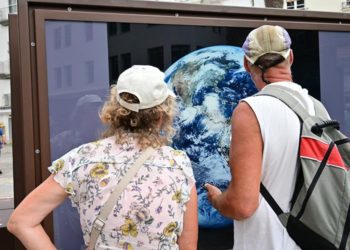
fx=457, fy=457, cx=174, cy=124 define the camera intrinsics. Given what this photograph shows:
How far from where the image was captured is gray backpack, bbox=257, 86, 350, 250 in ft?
5.78

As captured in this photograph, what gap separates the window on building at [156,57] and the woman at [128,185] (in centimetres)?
117

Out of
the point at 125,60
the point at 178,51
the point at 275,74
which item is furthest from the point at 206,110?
the point at 275,74

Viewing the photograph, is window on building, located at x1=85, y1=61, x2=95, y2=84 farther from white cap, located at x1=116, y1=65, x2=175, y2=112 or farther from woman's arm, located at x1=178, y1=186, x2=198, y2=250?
woman's arm, located at x1=178, y1=186, x2=198, y2=250

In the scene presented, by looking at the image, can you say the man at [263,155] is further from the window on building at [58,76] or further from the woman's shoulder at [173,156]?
the window on building at [58,76]

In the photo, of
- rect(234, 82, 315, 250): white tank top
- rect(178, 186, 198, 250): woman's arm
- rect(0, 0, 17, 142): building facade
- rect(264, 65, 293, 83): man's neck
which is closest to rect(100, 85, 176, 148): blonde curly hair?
rect(178, 186, 198, 250): woman's arm

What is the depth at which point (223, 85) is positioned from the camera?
10.3 feet

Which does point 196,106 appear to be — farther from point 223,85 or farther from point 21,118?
point 21,118

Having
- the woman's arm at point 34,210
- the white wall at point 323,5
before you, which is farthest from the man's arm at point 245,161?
the white wall at point 323,5

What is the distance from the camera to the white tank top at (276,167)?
1795 mm

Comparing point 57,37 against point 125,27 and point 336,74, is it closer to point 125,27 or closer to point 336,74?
point 125,27

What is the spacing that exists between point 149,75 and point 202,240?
1632 millimetres

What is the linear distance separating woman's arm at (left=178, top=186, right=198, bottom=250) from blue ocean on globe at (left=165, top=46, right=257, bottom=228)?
1.22 m

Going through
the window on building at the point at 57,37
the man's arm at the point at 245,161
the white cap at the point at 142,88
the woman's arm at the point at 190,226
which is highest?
the window on building at the point at 57,37

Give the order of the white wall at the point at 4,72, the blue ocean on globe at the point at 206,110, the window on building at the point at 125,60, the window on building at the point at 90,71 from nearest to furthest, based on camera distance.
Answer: the window on building at the point at 90,71 < the window on building at the point at 125,60 < the blue ocean on globe at the point at 206,110 < the white wall at the point at 4,72
